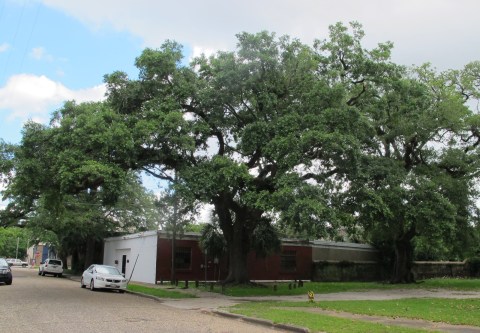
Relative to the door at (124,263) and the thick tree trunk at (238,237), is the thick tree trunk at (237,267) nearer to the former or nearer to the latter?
the thick tree trunk at (238,237)

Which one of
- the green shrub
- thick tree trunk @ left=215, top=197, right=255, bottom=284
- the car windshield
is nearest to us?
the car windshield

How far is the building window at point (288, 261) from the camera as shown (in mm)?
39312

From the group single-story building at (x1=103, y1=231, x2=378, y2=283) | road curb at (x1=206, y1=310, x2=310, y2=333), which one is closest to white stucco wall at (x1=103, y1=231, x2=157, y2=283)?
single-story building at (x1=103, y1=231, x2=378, y2=283)

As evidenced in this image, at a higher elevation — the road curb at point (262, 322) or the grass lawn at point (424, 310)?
the grass lawn at point (424, 310)

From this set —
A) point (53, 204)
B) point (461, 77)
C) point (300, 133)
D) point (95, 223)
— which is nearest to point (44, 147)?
point (53, 204)

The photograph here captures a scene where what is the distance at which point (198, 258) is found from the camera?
35.5 meters

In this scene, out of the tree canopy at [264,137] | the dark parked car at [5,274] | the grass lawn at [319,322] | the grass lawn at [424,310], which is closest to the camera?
the grass lawn at [319,322]

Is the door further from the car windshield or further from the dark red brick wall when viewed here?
the car windshield

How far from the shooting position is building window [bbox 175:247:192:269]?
34469mm

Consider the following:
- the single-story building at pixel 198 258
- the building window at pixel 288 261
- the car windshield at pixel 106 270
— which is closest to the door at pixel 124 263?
the single-story building at pixel 198 258

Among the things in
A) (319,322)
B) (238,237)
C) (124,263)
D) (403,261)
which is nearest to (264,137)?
(238,237)

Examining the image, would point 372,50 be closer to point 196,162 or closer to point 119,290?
point 196,162

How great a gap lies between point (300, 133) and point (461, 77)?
15.9 meters

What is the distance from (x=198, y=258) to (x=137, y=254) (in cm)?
527
